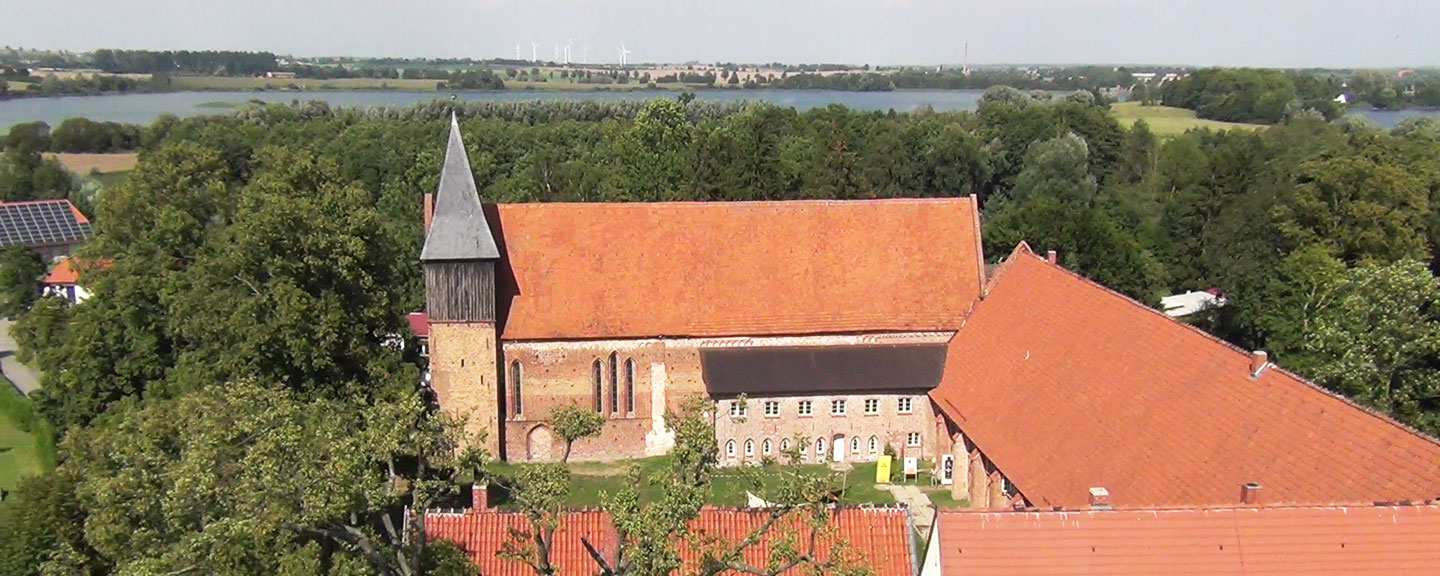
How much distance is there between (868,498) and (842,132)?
52283 mm

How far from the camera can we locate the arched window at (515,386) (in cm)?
Result: 3731

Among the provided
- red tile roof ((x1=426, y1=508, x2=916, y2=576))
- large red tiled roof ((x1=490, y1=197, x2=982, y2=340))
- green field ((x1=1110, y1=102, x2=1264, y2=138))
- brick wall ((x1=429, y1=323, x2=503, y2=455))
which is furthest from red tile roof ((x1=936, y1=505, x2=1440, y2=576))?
green field ((x1=1110, y1=102, x2=1264, y2=138))

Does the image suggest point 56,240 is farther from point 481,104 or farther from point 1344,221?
point 1344,221

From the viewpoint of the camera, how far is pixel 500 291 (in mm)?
37188

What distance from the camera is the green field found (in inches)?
4205

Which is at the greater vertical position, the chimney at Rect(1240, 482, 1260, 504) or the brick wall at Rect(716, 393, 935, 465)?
the chimney at Rect(1240, 482, 1260, 504)

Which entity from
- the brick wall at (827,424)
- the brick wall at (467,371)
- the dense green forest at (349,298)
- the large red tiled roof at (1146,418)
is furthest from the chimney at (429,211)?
the large red tiled roof at (1146,418)

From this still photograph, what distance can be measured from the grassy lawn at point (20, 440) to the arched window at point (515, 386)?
15.1m

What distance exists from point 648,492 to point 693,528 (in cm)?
991

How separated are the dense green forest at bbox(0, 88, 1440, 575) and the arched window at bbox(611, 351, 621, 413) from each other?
6.99m

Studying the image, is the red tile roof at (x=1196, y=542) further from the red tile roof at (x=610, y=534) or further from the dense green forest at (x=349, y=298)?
the red tile roof at (x=610, y=534)

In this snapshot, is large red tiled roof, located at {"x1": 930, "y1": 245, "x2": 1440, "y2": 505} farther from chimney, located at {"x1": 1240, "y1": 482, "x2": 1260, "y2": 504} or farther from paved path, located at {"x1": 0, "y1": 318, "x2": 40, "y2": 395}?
paved path, located at {"x1": 0, "y1": 318, "x2": 40, "y2": 395}

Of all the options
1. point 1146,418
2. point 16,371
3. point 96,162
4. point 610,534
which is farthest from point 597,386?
point 96,162

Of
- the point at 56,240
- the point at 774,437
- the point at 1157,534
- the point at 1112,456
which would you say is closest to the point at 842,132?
the point at 774,437
